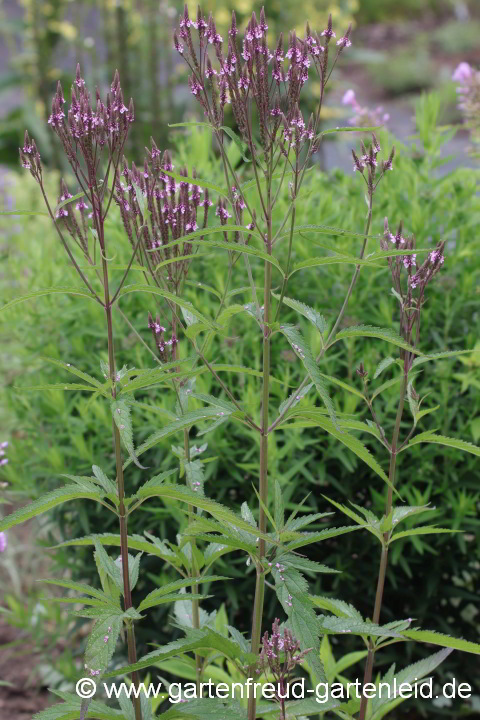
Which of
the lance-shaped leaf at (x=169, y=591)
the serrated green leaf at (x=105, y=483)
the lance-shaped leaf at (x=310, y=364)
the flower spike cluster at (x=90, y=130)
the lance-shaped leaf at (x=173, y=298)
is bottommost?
the lance-shaped leaf at (x=169, y=591)

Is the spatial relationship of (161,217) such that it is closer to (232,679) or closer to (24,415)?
(232,679)

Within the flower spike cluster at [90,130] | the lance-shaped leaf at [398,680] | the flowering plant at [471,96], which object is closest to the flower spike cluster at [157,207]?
the flower spike cluster at [90,130]

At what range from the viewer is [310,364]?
64.3 inches

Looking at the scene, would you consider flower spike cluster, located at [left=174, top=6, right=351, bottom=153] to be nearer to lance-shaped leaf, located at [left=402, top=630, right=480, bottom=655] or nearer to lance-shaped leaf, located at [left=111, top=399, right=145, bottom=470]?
lance-shaped leaf, located at [left=111, top=399, right=145, bottom=470]

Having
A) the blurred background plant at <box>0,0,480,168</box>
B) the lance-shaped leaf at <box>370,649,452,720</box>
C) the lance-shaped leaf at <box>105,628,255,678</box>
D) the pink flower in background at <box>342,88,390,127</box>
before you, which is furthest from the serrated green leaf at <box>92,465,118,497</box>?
the blurred background plant at <box>0,0,480,168</box>

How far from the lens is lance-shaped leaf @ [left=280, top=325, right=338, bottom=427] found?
158cm

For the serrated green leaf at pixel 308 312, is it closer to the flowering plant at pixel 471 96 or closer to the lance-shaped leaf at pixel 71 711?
the lance-shaped leaf at pixel 71 711

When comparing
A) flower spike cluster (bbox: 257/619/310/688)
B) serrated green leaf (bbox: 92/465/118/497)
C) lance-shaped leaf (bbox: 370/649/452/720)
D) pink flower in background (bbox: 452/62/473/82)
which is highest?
pink flower in background (bbox: 452/62/473/82)

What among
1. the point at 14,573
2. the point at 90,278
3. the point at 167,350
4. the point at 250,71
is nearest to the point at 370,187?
the point at 250,71

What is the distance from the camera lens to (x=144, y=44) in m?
10.5

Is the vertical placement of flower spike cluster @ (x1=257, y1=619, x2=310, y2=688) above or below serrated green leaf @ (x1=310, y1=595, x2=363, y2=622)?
above

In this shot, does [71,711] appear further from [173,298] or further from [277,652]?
[173,298]

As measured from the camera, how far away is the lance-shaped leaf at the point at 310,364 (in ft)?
5.17

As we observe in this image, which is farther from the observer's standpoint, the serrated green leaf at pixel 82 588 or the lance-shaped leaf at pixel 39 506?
the serrated green leaf at pixel 82 588
